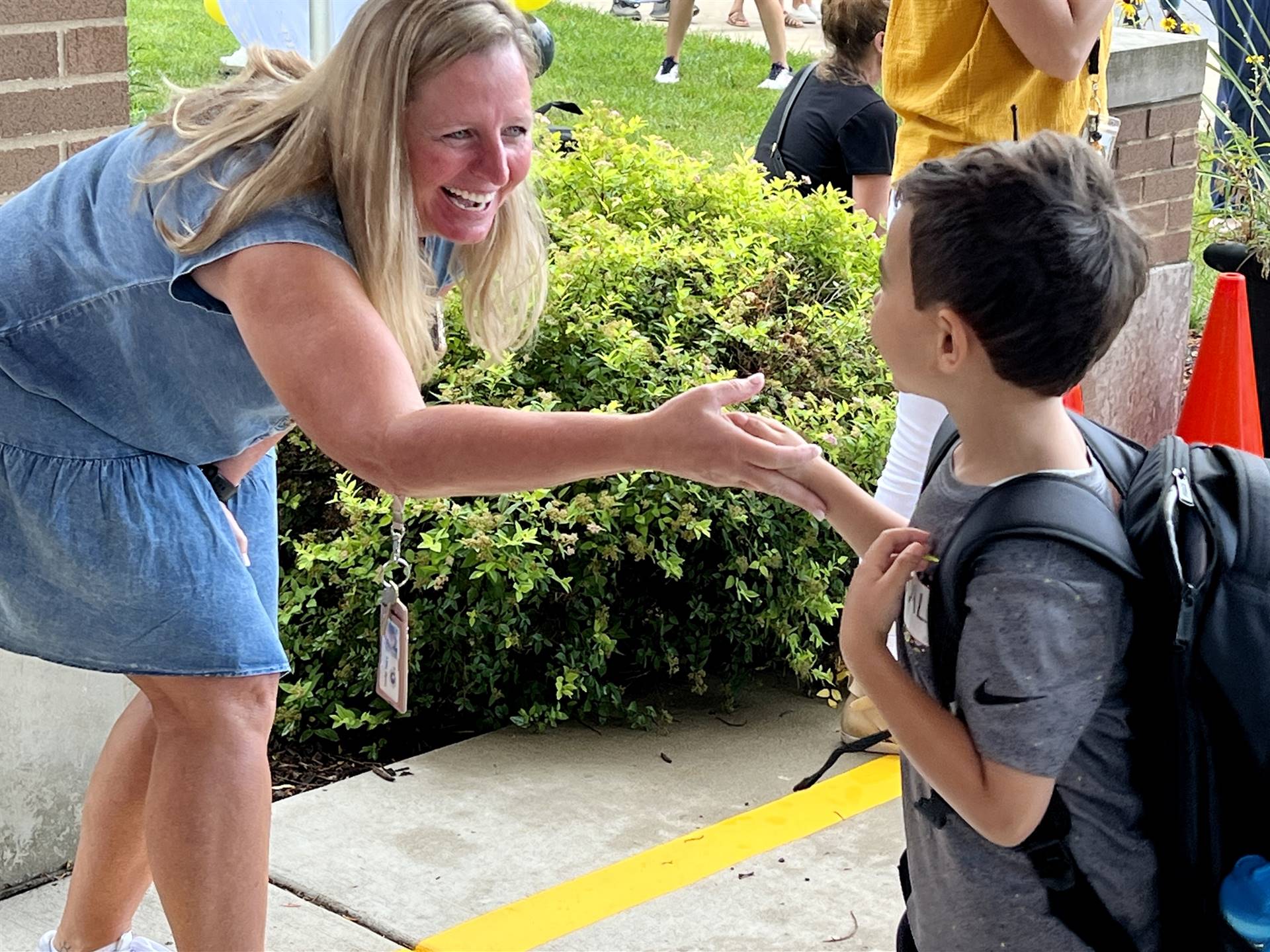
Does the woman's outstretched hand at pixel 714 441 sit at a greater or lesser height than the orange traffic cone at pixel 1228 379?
greater

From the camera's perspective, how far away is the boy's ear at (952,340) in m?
2.04

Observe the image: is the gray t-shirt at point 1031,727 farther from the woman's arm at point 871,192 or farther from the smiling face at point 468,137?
the woman's arm at point 871,192

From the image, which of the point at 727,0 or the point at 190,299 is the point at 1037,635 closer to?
the point at 190,299

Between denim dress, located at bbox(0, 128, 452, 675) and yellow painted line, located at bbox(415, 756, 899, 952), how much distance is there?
849 millimetres

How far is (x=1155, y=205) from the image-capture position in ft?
20.1

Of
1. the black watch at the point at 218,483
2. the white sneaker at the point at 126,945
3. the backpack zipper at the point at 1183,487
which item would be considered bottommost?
the white sneaker at the point at 126,945

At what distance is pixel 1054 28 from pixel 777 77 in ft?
28.5

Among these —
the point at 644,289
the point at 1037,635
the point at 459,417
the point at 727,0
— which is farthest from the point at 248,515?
the point at 727,0

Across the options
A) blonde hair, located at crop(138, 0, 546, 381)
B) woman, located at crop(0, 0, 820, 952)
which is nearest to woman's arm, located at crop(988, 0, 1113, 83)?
woman, located at crop(0, 0, 820, 952)

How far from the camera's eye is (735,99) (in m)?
11.7

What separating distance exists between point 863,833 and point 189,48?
9.36 metres

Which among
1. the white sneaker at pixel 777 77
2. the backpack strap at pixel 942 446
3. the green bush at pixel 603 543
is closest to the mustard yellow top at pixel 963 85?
the green bush at pixel 603 543

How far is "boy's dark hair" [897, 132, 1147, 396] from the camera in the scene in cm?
200

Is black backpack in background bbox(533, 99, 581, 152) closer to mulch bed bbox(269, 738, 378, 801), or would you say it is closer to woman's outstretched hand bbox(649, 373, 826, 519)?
mulch bed bbox(269, 738, 378, 801)
